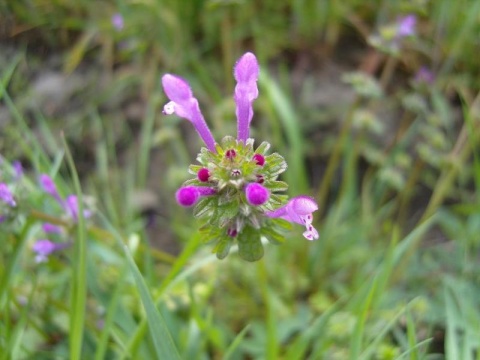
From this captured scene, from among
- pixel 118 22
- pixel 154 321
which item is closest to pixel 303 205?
pixel 154 321

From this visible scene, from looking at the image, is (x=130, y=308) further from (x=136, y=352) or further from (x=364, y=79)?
(x=364, y=79)

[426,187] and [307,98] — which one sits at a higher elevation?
[307,98]

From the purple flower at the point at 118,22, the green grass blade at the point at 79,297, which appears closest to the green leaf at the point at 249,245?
the green grass blade at the point at 79,297

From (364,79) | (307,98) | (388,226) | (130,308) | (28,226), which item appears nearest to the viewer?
(28,226)

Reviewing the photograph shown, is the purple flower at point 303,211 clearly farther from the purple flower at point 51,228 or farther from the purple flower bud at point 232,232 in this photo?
the purple flower at point 51,228

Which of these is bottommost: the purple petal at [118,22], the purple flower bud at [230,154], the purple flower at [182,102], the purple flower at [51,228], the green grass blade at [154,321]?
the green grass blade at [154,321]

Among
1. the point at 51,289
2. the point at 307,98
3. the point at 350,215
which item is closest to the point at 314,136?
the point at 307,98
